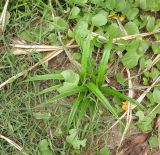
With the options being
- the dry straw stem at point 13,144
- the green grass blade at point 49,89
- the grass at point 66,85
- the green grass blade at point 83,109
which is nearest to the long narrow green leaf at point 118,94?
the grass at point 66,85

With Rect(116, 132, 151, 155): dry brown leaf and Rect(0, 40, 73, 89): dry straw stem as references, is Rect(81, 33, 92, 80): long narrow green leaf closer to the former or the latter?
Rect(0, 40, 73, 89): dry straw stem

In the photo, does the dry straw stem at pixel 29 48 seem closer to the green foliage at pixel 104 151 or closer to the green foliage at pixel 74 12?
the green foliage at pixel 74 12

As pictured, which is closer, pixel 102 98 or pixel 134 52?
pixel 102 98

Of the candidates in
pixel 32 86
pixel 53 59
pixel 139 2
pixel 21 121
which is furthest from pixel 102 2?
pixel 21 121

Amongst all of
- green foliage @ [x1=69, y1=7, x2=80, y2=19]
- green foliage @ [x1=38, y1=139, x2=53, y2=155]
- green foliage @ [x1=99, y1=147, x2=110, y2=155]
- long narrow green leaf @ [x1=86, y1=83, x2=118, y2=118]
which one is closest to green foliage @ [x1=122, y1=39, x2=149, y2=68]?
long narrow green leaf @ [x1=86, y1=83, x2=118, y2=118]

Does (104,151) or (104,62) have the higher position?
(104,62)

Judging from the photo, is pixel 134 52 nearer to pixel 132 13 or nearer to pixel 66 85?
pixel 132 13

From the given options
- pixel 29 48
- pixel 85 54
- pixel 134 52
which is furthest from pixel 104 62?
pixel 29 48

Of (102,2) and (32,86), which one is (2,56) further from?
(102,2)
